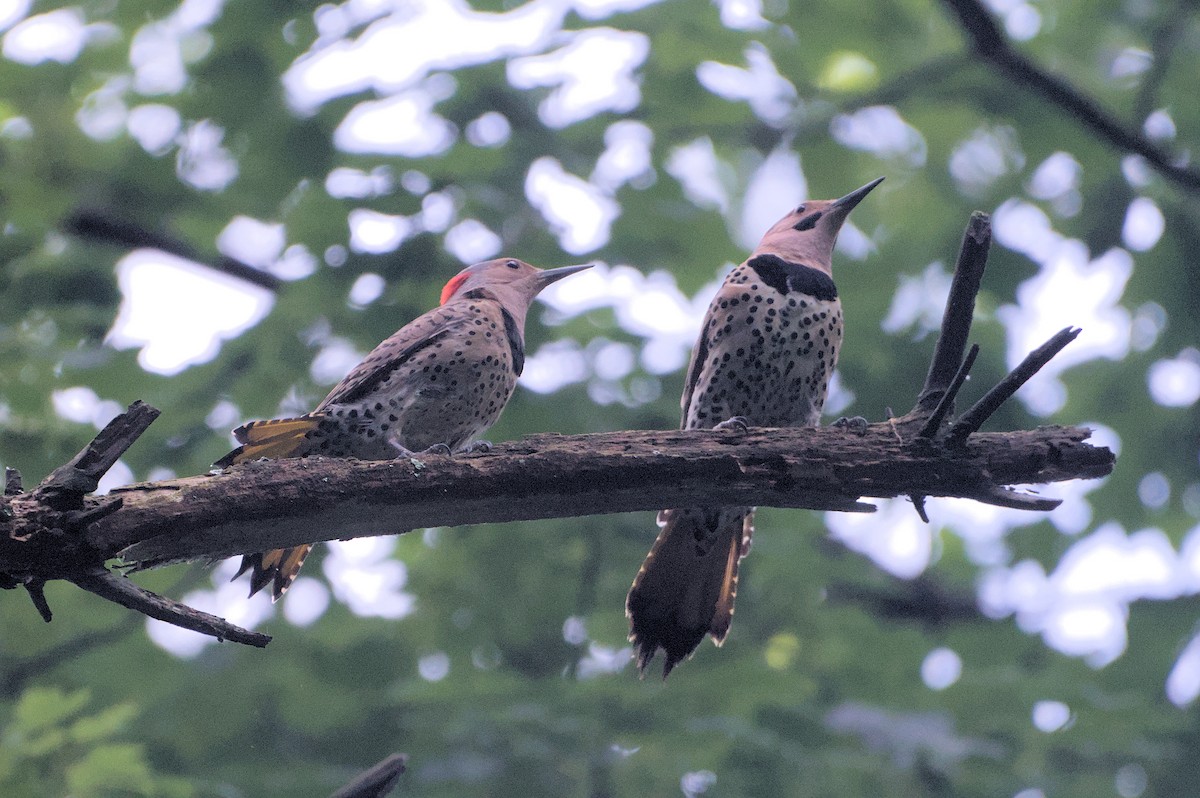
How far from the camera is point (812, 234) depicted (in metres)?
5.26

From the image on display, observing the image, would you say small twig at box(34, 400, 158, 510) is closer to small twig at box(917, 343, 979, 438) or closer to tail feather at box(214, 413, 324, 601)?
tail feather at box(214, 413, 324, 601)

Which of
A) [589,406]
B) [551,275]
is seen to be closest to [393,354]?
[551,275]

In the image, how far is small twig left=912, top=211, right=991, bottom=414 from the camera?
11.4 ft

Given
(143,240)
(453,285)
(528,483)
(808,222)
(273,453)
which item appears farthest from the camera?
(143,240)

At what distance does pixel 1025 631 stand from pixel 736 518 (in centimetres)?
524

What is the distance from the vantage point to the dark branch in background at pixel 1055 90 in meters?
7.04

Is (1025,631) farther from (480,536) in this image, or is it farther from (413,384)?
(413,384)

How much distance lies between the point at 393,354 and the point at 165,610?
1.84m

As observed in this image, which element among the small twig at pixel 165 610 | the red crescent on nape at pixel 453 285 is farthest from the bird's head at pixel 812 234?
the small twig at pixel 165 610

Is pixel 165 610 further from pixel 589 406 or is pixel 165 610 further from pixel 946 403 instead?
pixel 589 406

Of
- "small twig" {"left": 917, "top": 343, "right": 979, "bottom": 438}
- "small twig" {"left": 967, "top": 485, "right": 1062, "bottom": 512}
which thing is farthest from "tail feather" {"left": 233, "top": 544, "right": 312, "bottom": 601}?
"small twig" {"left": 967, "top": 485, "right": 1062, "bottom": 512}

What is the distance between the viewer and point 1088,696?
7152 mm

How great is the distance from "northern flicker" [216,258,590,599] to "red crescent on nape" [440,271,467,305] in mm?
484

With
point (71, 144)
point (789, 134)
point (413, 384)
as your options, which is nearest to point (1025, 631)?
point (789, 134)
